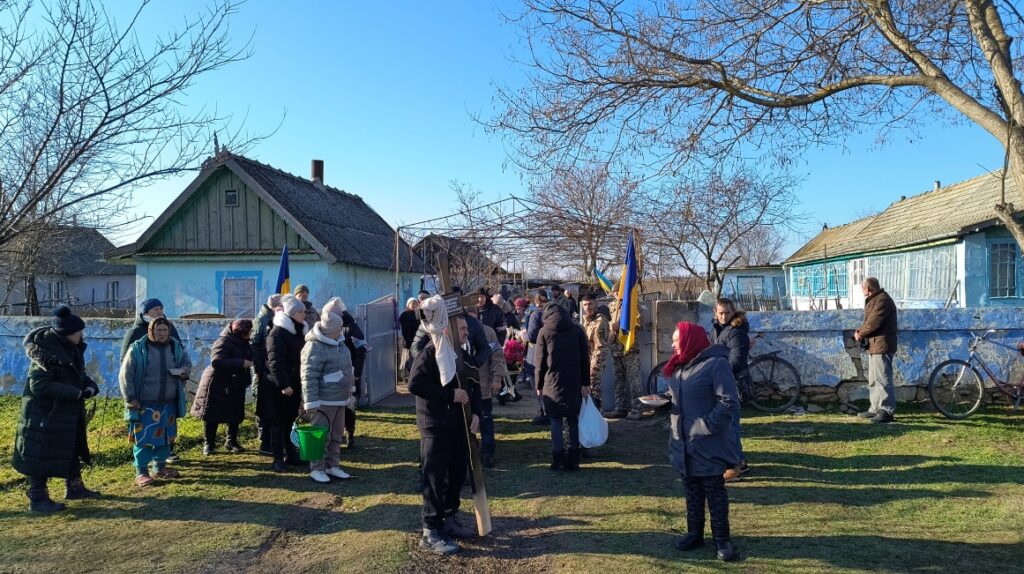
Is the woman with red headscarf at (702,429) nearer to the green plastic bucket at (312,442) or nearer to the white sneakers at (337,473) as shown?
the green plastic bucket at (312,442)

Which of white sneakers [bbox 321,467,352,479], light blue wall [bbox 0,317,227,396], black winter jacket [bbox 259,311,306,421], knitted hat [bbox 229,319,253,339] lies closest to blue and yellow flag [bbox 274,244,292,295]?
light blue wall [bbox 0,317,227,396]

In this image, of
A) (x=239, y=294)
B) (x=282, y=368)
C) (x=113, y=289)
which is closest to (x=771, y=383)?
(x=282, y=368)

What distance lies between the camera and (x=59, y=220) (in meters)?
7.12

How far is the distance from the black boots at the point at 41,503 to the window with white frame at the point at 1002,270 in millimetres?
17386

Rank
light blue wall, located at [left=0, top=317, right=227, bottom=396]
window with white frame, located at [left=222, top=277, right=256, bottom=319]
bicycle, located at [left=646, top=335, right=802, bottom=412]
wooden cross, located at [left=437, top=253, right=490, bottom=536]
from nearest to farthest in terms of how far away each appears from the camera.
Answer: wooden cross, located at [left=437, top=253, right=490, bottom=536]
bicycle, located at [left=646, top=335, right=802, bottom=412]
light blue wall, located at [left=0, top=317, right=227, bottom=396]
window with white frame, located at [left=222, top=277, right=256, bottom=319]

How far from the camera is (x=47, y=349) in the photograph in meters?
5.70

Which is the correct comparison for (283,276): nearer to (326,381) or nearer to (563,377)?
(326,381)

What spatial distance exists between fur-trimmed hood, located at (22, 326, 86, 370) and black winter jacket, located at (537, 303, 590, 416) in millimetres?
4339

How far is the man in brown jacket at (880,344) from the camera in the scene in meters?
8.48

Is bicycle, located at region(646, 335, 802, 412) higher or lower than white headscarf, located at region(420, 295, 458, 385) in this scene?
lower

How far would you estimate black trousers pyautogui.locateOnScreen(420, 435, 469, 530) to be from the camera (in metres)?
4.76

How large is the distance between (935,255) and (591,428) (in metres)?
14.1

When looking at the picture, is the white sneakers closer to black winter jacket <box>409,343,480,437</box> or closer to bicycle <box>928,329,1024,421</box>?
black winter jacket <box>409,343,480,437</box>

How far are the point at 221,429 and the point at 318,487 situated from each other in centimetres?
329
